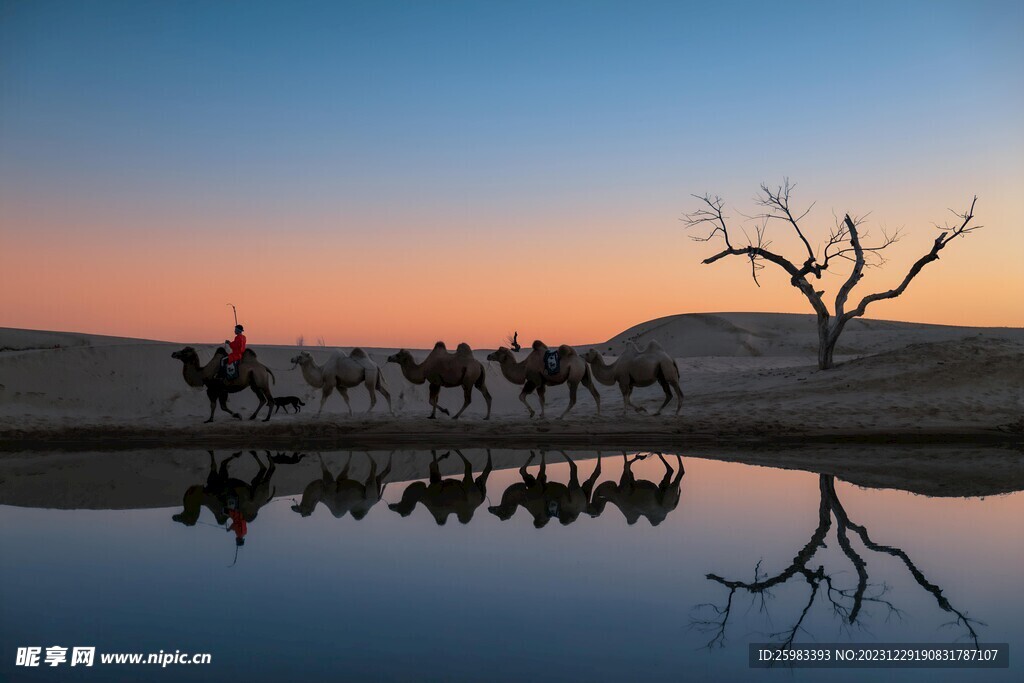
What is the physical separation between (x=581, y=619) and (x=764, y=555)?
2.02 m

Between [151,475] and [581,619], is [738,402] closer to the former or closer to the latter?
[151,475]

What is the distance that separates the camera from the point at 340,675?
435cm

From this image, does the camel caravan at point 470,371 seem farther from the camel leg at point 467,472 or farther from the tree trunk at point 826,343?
the tree trunk at point 826,343

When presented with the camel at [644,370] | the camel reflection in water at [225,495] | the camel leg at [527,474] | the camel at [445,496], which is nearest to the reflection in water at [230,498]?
the camel reflection in water at [225,495]

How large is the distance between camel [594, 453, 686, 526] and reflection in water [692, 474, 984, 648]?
5.51 feet

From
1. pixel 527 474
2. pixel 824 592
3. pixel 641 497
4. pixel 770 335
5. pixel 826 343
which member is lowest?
pixel 824 592

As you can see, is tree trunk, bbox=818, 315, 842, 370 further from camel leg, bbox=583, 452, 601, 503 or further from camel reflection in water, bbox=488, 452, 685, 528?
camel reflection in water, bbox=488, 452, 685, 528

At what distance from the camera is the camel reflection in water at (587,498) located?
8312 millimetres

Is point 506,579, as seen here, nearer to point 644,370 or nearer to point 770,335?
point 644,370

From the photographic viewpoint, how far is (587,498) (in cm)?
919

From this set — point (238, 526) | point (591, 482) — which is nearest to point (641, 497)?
point (591, 482)

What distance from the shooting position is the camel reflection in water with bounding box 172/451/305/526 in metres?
8.52

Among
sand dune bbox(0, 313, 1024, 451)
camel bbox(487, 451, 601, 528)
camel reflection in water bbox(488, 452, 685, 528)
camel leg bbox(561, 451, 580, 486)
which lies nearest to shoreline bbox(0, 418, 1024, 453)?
sand dune bbox(0, 313, 1024, 451)

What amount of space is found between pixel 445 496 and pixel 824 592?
15.3 ft
